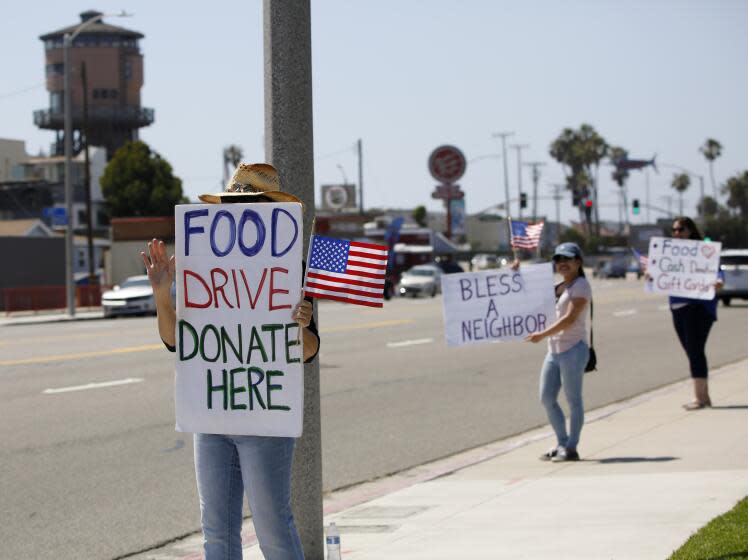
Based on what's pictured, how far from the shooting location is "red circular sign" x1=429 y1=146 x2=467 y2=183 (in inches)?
2879

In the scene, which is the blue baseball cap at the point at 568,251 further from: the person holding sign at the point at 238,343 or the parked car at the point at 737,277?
the parked car at the point at 737,277

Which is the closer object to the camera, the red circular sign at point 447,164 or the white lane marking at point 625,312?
the white lane marking at point 625,312

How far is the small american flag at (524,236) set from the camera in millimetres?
10617

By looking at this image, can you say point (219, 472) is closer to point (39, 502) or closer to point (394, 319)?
point (39, 502)

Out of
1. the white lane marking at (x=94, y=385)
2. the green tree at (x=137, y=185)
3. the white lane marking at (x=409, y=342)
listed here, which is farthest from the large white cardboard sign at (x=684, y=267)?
the green tree at (x=137, y=185)

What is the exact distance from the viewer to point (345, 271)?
17.7 feet

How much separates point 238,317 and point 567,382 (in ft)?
18.2

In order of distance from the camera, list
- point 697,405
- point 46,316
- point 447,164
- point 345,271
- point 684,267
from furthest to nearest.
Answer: point 447,164
point 46,316
point 697,405
point 684,267
point 345,271

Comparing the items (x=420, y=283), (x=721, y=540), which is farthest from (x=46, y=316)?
(x=721, y=540)

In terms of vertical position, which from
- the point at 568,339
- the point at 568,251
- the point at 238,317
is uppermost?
the point at 568,251

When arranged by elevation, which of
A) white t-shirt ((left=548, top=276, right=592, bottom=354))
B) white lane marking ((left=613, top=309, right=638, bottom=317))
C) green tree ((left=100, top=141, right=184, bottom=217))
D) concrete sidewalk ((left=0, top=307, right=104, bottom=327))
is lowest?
concrete sidewalk ((left=0, top=307, right=104, bottom=327))

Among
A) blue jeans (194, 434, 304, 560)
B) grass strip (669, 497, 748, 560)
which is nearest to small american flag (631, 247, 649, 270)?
grass strip (669, 497, 748, 560)

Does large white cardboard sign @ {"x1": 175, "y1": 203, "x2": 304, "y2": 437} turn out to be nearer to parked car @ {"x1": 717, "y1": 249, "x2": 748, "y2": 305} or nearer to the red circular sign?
parked car @ {"x1": 717, "y1": 249, "x2": 748, "y2": 305}

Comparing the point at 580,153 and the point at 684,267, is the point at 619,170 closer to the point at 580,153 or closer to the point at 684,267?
the point at 580,153
